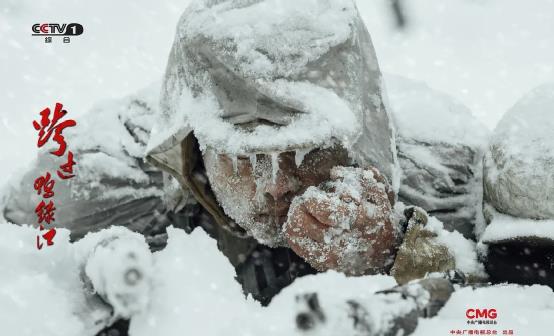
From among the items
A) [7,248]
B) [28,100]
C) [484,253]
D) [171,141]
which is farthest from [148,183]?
[28,100]

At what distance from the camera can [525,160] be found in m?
2.11

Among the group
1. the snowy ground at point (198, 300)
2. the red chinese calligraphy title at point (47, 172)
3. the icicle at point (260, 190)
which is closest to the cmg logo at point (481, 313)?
the snowy ground at point (198, 300)

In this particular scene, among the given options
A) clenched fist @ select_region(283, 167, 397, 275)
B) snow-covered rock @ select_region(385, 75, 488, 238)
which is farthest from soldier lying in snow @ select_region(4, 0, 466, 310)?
snow-covered rock @ select_region(385, 75, 488, 238)

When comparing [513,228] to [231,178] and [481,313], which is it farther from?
[231,178]

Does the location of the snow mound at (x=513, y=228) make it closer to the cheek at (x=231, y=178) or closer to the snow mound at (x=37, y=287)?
the cheek at (x=231, y=178)

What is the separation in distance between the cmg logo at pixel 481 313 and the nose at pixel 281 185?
821 mm

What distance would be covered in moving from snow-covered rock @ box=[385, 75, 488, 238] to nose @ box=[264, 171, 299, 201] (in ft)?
2.10

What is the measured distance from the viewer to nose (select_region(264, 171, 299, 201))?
2141 mm

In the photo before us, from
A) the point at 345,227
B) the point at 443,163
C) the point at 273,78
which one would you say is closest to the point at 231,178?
the point at 273,78

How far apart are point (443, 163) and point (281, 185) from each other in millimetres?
856

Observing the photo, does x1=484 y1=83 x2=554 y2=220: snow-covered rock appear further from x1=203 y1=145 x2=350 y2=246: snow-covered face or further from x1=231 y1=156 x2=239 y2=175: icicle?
x1=231 y1=156 x2=239 y2=175: icicle

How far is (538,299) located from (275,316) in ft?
2.70

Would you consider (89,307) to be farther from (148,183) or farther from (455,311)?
(148,183)

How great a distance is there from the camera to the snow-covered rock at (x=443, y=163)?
2.54 m
